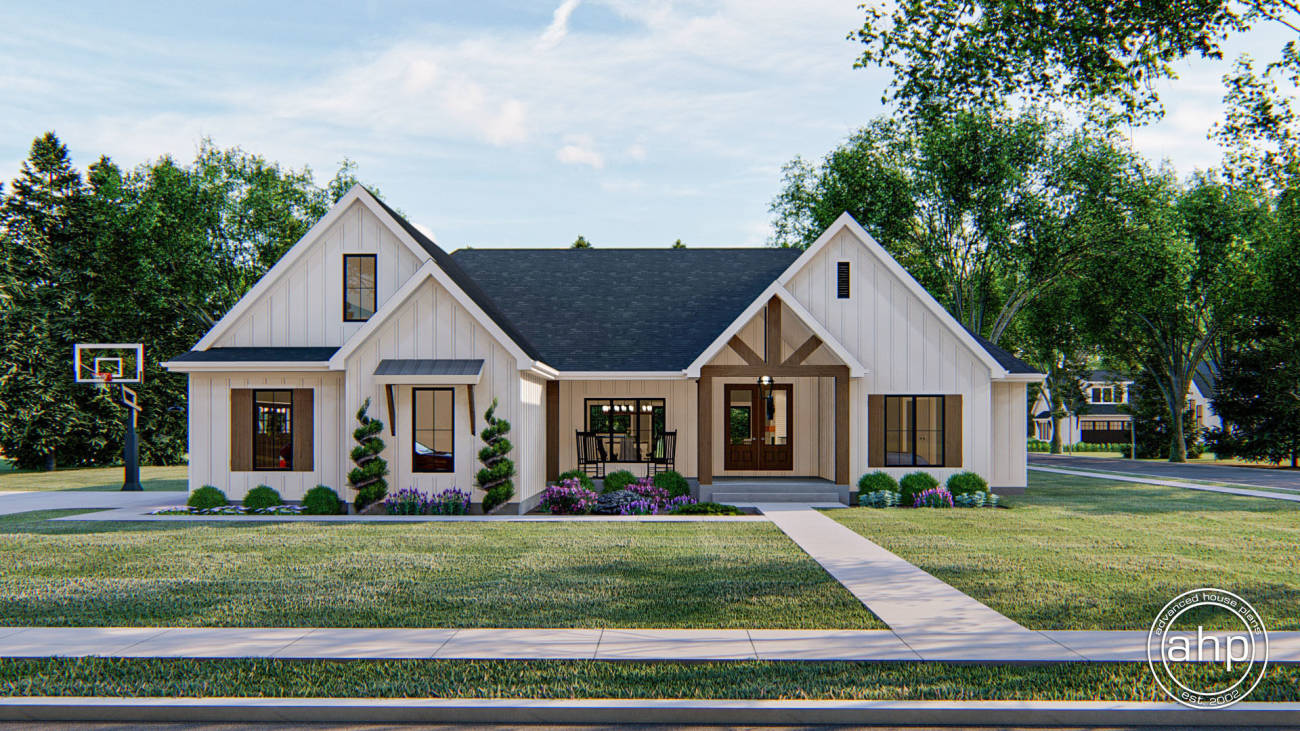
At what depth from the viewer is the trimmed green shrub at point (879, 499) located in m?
17.9

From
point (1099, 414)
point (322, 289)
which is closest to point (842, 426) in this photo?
point (322, 289)

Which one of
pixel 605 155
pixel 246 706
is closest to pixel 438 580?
pixel 246 706

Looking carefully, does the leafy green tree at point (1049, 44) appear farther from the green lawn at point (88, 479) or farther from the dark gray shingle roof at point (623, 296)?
the green lawn at point (88, 479)

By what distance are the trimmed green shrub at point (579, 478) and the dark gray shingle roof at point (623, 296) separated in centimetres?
253

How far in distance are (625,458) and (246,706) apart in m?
14.5

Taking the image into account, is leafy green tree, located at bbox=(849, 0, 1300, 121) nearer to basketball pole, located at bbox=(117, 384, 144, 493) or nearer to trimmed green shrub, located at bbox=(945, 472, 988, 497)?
trimmed green shrub, located at bbox=(945, 472, 988, 497)

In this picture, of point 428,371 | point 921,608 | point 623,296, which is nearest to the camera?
point 921,608

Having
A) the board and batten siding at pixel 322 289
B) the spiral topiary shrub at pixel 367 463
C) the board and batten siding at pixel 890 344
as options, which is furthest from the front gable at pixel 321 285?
the board and batten siding at pixel 890 344

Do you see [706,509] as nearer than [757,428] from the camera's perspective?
Yes

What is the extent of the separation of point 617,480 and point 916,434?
7325 millimetres

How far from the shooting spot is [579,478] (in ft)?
60.5

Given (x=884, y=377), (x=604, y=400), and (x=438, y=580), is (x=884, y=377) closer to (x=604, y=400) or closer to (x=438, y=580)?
(x=604, y=400)

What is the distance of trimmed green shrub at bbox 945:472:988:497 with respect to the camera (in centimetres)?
1817

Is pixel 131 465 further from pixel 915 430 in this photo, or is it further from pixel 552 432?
pixel 915 430
